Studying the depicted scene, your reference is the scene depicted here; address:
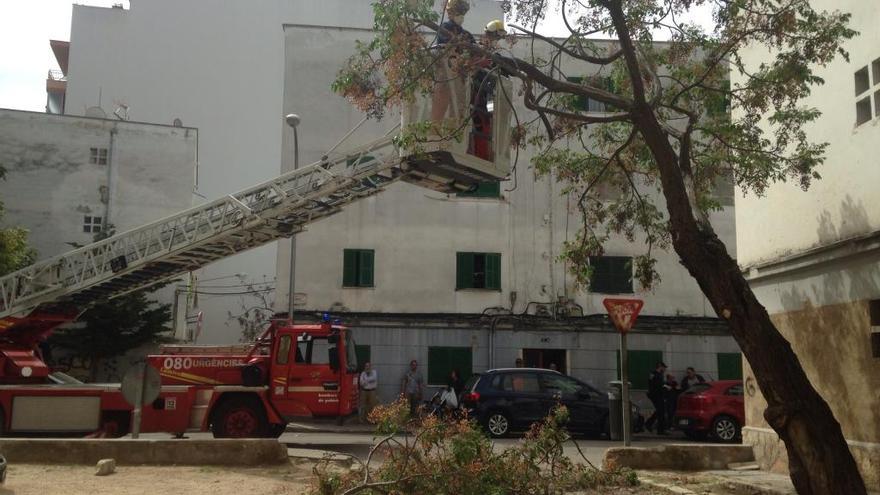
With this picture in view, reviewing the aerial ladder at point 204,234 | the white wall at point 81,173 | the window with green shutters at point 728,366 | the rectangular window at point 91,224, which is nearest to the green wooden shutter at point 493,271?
the window with green shutters at point 728,366

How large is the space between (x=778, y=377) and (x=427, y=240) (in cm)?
1843

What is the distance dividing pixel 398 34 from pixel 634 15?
9.80 feet

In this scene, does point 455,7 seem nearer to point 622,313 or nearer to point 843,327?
point 622,313

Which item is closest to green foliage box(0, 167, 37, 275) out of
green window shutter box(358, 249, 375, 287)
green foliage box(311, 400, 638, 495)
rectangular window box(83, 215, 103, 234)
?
rectangular window box(83, 215, 103, 234)

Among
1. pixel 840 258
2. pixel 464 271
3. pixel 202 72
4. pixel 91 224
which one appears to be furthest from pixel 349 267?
pixel 840 258

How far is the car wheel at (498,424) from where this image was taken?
17.9 meters

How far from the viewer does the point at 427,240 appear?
25141 millimetres

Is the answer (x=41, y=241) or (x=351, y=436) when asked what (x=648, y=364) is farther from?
(x=41, y=241)

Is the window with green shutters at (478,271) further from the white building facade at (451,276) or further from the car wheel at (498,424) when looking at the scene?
the car wheel at (498,424)

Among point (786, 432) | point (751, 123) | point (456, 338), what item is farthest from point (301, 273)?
point (786, 432)

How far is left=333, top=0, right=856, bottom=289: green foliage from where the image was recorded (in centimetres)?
941

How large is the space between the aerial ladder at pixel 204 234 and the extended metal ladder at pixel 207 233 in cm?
2

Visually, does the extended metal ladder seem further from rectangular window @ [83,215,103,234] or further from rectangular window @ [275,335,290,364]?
rectangular window @ [83,215,103,234]

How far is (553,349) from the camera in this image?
2459 cm
